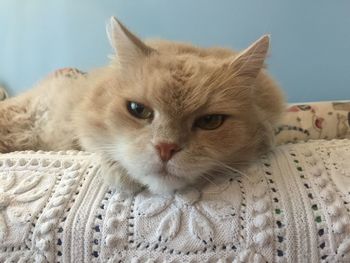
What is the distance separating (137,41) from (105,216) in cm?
41

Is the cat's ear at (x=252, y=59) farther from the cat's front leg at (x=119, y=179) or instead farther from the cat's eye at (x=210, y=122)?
the cat's front leg at (x=119, y=179)

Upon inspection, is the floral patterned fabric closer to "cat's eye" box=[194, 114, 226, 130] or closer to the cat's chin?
"cat's eye" box=[194, 114, 226, 130]

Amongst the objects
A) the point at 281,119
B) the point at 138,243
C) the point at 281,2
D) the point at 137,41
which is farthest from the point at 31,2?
the point at 138,243

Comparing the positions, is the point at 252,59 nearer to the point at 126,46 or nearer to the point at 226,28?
the point at 126,46

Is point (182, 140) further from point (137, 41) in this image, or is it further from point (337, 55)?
point (337, 55)

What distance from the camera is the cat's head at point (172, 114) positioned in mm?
873

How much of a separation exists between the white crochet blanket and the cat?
51 millimetres

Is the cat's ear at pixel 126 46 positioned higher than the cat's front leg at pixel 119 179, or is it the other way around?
the cat's ear at pixel 126 46

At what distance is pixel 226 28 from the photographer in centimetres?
192

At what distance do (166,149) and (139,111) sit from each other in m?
0.14

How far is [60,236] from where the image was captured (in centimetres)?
84

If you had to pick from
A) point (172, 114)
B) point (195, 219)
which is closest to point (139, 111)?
point (172, 114)

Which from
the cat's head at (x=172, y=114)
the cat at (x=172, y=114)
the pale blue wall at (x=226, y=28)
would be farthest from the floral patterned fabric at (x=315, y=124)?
the pale blue wall at (x=226, y=28)

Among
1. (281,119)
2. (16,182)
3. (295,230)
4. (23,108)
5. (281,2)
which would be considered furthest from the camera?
(281,2)
